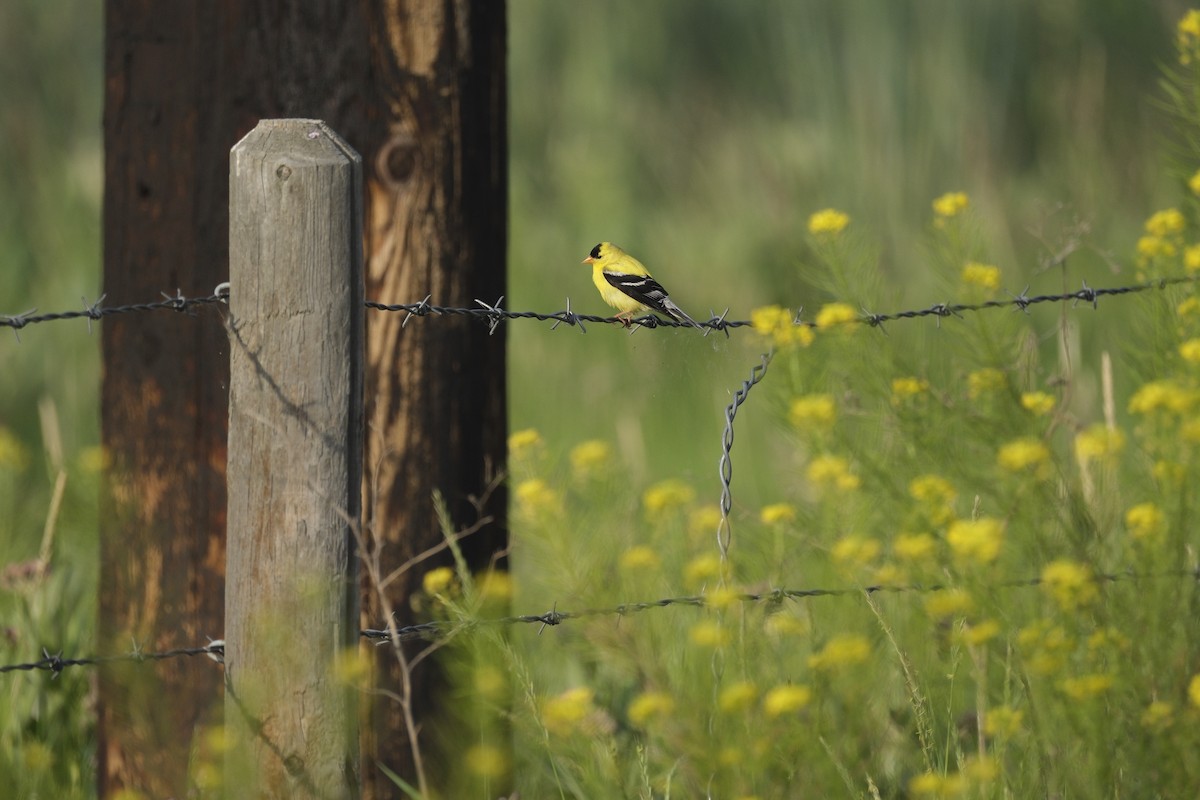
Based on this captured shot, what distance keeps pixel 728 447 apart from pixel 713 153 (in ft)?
27.8

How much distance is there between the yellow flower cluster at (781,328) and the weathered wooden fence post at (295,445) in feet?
3.31

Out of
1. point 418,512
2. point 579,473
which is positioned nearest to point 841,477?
point 579,473

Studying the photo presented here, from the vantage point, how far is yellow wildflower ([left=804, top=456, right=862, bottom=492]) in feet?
8.31

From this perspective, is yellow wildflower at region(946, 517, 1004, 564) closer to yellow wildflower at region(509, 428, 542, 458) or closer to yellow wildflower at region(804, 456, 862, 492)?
yellow wildflower at region(804, 456, 862, 492)

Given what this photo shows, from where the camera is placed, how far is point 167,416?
10.4 feet

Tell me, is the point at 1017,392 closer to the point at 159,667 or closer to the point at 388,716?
the point at 388,716

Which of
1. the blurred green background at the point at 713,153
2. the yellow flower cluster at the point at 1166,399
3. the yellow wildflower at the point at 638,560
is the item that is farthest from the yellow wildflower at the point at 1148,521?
the blurred green background at the point at 713,153

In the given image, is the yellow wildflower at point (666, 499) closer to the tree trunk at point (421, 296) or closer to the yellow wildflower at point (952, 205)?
the tree trunk at point (421, 296)

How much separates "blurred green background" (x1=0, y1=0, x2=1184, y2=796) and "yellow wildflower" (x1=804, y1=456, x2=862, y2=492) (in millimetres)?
5097

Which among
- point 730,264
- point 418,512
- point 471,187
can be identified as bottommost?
point 418,512

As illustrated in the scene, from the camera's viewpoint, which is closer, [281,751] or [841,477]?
[281,751]

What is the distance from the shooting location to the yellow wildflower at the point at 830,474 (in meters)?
2.53

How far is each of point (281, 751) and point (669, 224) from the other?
27.8ft

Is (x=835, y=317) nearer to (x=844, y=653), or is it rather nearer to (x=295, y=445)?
(x=844, y=653)
